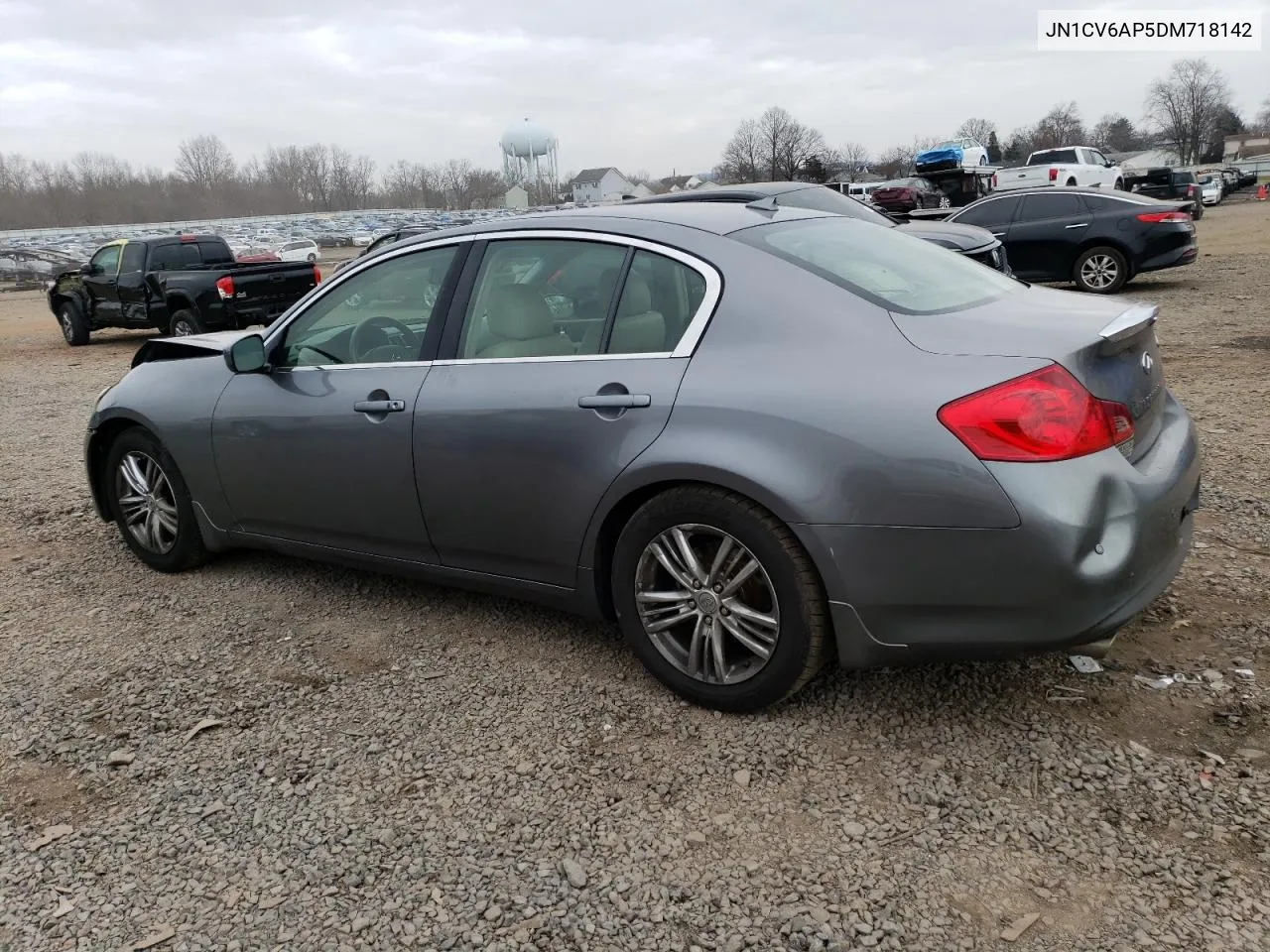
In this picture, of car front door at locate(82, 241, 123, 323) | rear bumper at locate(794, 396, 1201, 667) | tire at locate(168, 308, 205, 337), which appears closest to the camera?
rear bumper at locate(794, 396, 1201, 667)

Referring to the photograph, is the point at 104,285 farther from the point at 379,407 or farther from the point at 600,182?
the point at 600,182

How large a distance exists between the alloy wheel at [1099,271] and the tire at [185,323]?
40.5ft

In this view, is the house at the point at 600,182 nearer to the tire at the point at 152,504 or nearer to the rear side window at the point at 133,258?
the rear side window at the point at 133,258

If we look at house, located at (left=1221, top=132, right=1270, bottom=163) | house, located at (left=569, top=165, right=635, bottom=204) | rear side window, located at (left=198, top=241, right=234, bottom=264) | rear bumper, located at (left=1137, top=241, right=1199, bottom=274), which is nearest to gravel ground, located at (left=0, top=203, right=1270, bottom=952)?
rear bumper, located at (left=1137, top=241, right=1199, bottom=274)

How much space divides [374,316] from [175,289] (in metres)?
11.8

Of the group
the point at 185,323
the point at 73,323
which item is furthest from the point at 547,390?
the point at 73,323

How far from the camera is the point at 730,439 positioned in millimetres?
2873

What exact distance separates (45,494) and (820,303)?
5.75m

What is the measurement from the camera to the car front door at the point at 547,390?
123 inches

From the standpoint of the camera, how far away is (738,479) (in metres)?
2.85

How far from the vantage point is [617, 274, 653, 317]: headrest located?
3.24 metres

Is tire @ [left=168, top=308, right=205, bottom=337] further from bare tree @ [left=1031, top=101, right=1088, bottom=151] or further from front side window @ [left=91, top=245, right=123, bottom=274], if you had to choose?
bare tree @ [left=1031, top=101, right=1088, bottom=151]

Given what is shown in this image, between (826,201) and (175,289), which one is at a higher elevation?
(826,201)

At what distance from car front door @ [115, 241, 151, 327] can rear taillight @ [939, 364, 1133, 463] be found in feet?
49.4
